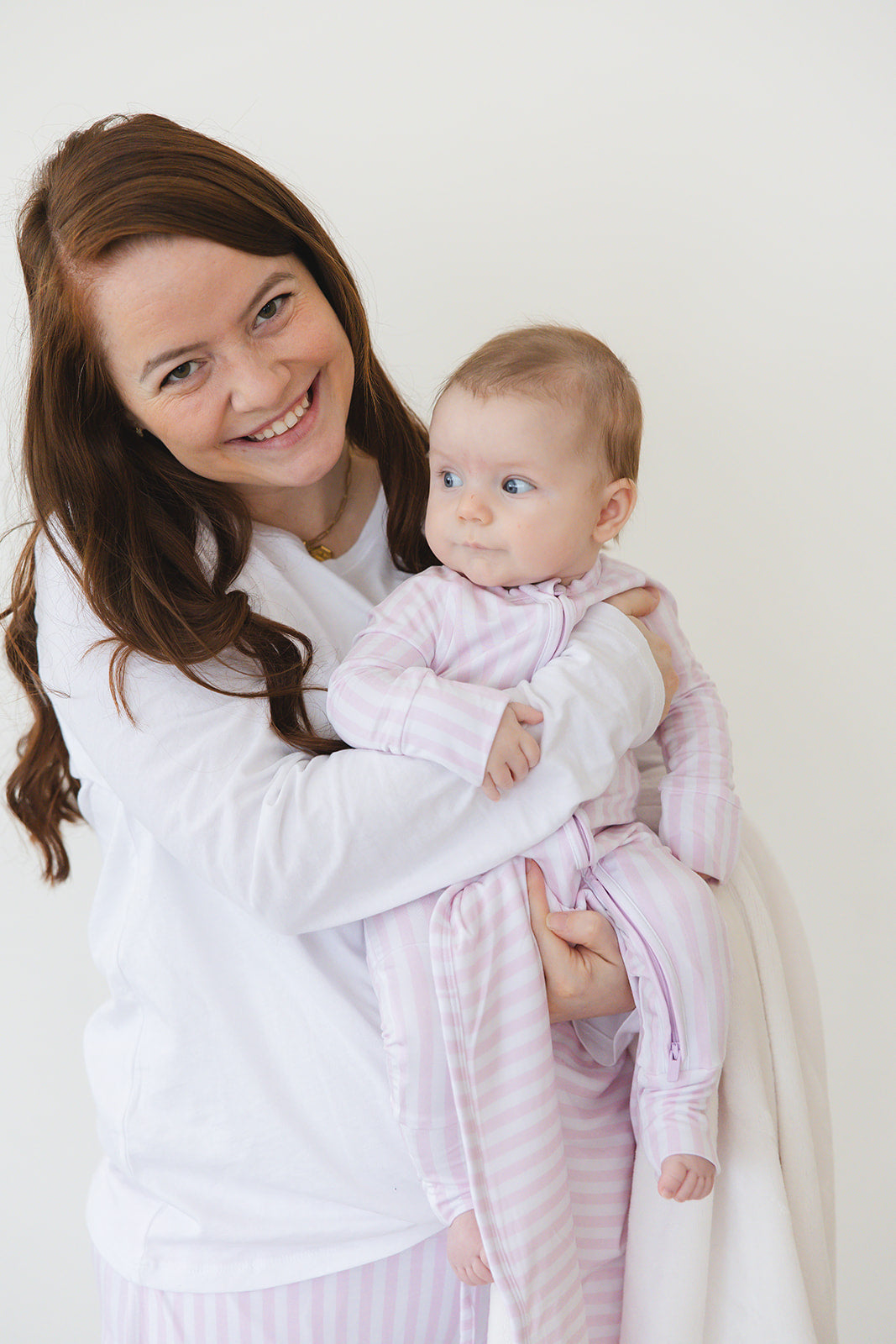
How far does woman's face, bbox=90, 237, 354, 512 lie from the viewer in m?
1.06

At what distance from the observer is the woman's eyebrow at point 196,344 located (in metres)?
1.09

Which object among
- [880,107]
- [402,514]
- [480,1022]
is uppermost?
[880,107]

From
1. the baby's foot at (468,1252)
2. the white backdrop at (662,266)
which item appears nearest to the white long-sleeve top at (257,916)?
the baby's foot at (468,1252)

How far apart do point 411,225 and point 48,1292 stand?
1998mm

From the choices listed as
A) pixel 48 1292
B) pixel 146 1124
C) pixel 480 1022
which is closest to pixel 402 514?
pixel 480 1022

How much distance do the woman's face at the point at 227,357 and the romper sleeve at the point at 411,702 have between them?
228mm

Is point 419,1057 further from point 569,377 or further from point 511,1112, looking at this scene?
point 569,377

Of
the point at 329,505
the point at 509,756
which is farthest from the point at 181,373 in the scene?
the point at 509,756

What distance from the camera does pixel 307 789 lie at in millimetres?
1052

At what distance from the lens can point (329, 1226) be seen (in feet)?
3.73

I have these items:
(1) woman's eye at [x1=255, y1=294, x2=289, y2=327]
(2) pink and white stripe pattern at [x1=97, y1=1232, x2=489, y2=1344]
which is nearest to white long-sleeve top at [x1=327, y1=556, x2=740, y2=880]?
(1) woman's eye at [x1=255, y1=294, x2=289, y2=327]

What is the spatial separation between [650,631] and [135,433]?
647mm

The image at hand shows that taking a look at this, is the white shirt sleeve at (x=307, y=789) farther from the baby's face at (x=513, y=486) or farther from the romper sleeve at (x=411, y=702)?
the baby's face at (x=513, y=486)

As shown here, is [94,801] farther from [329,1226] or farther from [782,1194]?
[782,1194]
